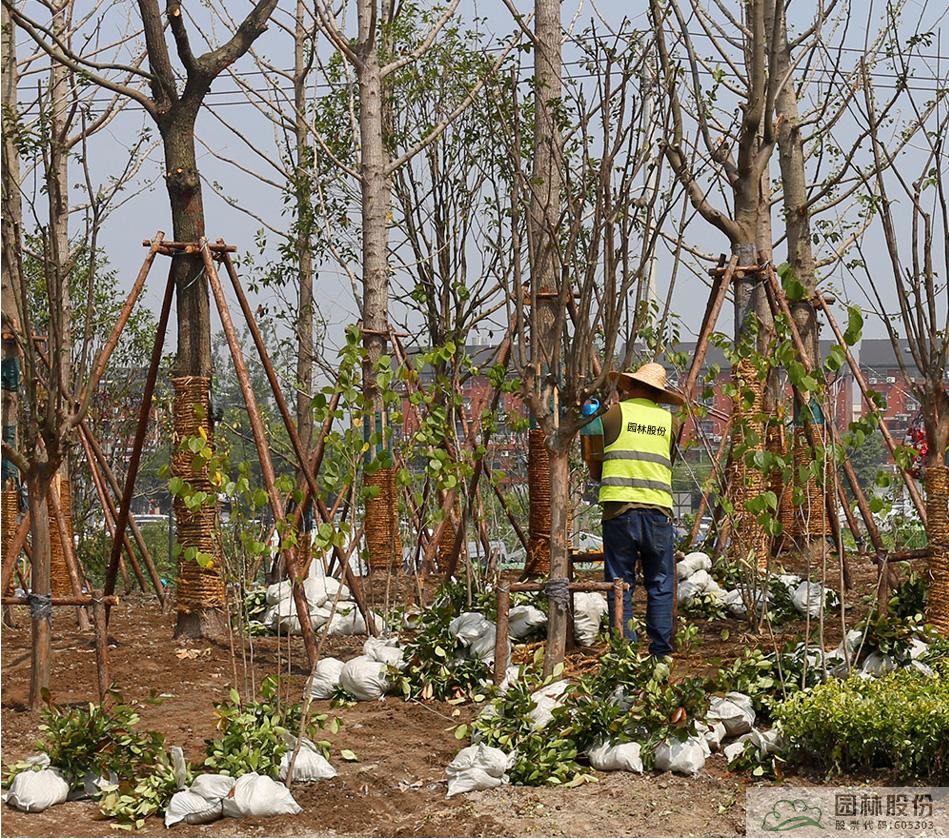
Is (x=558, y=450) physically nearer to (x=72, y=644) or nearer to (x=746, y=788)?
(x=746, y=788)

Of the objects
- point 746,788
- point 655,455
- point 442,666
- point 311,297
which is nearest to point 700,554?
point 655,455

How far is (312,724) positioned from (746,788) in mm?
1706

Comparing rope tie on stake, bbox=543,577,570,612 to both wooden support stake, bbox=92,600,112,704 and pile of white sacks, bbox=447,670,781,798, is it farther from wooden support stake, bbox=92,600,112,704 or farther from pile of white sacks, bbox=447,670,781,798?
wooden support stake, bbox=92,600,112,704

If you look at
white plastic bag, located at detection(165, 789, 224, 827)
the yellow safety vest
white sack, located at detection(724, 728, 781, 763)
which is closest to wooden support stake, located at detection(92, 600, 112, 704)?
white plastic bag, located at detection(165, 789, 224, 827)

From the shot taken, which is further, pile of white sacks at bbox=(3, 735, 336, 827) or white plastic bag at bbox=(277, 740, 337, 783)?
white plastic bag at bbox=(277, 740, 337, 783)

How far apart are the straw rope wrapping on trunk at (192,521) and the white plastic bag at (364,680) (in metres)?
1.48

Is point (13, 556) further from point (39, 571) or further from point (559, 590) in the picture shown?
point (559, 590)

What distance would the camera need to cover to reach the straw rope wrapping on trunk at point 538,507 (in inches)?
339

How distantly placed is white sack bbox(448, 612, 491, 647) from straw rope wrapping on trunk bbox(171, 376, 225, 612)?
164 cm

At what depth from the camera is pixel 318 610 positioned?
27.1 feet

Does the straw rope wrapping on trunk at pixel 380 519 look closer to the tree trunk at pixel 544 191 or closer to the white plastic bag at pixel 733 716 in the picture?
the tree trunk at pixel 544 191

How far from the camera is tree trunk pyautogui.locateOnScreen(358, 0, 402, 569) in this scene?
394 inches

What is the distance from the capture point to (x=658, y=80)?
20.1 ft

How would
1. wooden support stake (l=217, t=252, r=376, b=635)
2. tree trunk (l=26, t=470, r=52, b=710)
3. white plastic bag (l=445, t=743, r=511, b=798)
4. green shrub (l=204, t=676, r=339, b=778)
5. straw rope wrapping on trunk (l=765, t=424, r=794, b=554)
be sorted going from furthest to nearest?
1. straw rope wrapping on trunk (l=765, t=424, r=794, b=554)
2. wooden support stake (l=217, t=252, r=376, b=635)
3. tree trunk (l=26, t=470, r=52, b=710)
4. white plastic bag (l=445, t=743, r=511, b=798)
5. green shrub (l=204, t=676, r=339, b=778)
